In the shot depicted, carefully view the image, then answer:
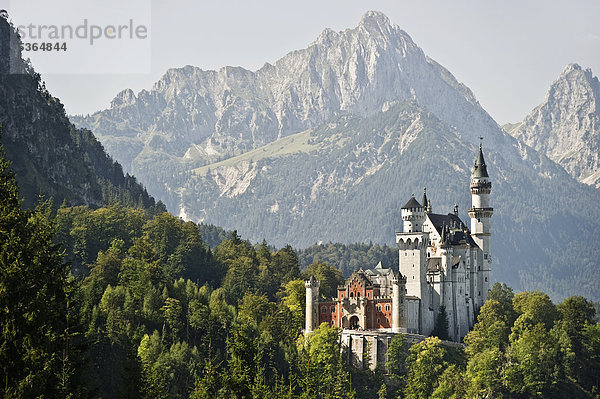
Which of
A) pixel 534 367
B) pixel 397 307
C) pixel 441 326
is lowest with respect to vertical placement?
pixel 534 367

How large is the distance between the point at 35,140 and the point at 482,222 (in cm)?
8232

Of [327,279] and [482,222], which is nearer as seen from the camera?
[482,222]

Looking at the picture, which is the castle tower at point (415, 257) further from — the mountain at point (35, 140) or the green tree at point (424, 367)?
the mountain at point (35, 140)

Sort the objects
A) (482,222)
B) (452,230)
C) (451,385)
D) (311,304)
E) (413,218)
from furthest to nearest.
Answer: (482,222), (452,230), (413,218), (311,304), (451,385)

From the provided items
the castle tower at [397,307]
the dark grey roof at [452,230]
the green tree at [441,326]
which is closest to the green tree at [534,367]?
the green tree at [441,326]

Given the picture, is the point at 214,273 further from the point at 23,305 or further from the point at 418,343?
the point at 23,305

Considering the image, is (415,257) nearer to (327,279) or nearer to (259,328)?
(259,328)

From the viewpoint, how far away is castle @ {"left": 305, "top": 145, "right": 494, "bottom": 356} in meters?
130

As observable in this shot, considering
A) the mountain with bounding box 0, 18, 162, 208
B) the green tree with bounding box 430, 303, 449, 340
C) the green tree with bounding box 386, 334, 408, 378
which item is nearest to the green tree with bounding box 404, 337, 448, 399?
the green tree with bounding box 386, 334, 408, 378

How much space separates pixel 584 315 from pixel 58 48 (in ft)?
273

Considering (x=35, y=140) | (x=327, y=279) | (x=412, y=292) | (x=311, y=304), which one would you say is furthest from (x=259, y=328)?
(x=35, y=140)

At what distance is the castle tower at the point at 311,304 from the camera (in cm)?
13462

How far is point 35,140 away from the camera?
17525 centimetres

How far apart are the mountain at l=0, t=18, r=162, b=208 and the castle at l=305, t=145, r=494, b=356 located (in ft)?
181
